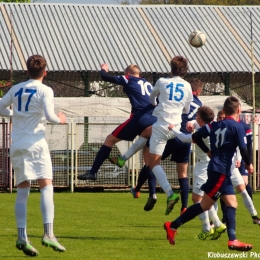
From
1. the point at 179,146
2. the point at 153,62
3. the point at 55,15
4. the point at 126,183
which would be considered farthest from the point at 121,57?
the point at 179,146

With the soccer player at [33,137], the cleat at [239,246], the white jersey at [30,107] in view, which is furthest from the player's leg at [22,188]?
the cleat at [239,246]

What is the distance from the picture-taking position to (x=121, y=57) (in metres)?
27.4

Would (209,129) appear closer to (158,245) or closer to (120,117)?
(158,245)

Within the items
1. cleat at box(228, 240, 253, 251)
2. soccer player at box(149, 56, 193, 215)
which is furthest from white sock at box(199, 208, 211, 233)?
cleat at box(228, 240, 253, 251)

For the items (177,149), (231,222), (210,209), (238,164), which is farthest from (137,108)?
(231,222)

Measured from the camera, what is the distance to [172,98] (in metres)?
11.2

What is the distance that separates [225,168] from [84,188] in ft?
45.9

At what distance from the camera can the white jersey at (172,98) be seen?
11211 millimetres

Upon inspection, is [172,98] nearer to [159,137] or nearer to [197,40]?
[159,137]

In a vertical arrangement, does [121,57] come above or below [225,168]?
above

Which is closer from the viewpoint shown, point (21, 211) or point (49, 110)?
point (49, 110)

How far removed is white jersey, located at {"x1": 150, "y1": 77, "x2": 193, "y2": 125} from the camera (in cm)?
1121

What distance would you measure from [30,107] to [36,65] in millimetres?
449

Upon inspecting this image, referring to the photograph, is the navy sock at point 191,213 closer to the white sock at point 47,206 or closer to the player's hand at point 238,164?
the white sock at point 47,206
